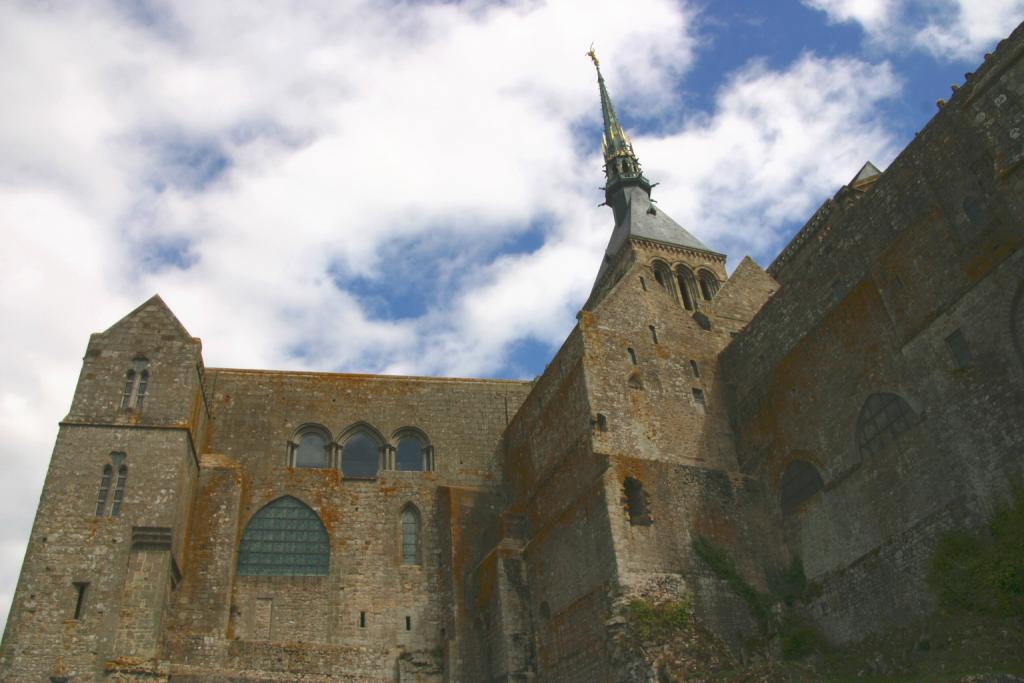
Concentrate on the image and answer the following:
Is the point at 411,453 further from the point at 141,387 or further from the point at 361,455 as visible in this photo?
the point at 141,387

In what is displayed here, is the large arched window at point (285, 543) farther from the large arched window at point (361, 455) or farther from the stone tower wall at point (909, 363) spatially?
the stone tower wall at point (909, 363)

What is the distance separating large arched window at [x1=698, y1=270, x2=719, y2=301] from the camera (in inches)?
A: 1446

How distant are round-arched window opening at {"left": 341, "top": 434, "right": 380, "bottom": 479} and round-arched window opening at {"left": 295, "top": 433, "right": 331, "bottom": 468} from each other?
0.46 meters

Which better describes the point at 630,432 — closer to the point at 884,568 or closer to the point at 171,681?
the point at 884,568

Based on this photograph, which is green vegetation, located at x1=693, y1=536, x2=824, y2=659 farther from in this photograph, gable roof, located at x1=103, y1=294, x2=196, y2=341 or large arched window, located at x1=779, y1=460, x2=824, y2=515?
gable roof, located at x1=103, y1=294, x2=196, y2=341

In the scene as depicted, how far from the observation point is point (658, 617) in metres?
15.7

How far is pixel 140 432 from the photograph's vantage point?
1956 centimetres

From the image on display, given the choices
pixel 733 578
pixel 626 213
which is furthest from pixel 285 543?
pixel 626 213

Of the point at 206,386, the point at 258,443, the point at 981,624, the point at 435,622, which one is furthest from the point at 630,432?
the point at 206,386

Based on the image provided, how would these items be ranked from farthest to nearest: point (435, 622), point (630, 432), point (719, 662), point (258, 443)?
1. point (258, 443)
2. point (435, 622)
3. point (630, 432)
4. point (719, 662)

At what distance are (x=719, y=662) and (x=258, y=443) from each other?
12.7 metres

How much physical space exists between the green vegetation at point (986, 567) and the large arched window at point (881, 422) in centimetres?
234

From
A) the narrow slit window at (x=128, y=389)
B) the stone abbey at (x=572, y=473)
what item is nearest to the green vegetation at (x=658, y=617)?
the stone abbey at (x=572, y=473)

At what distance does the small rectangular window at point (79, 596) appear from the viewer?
55.5 feet
